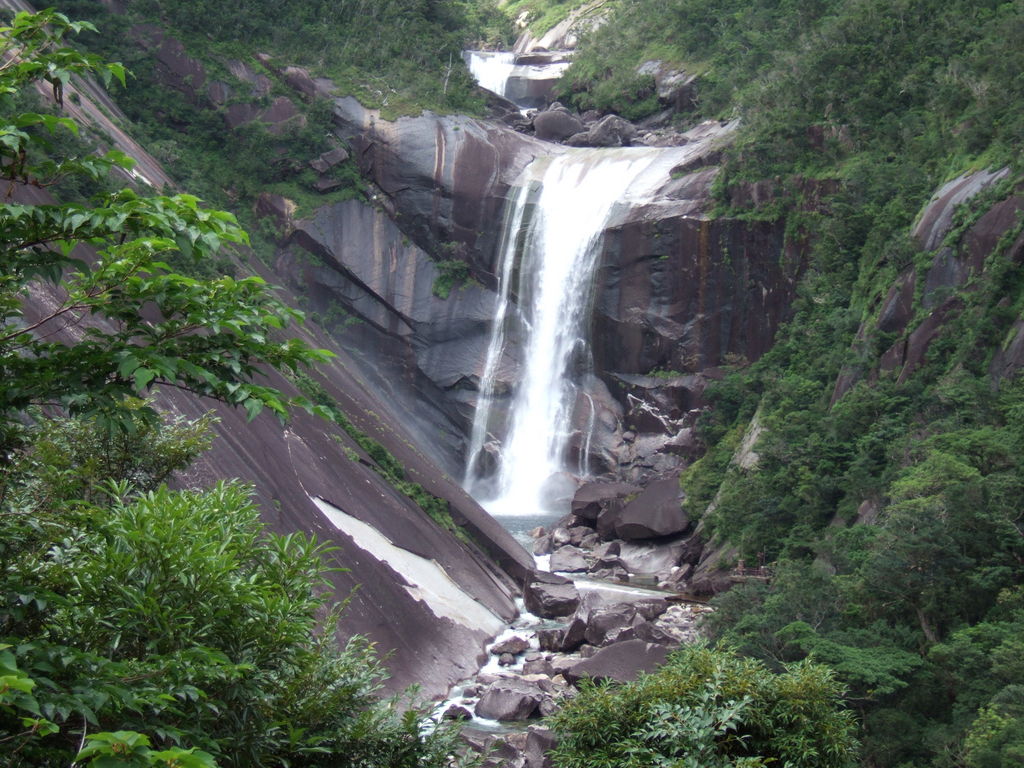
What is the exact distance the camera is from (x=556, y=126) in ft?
132

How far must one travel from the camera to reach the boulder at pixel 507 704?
14.2 meters

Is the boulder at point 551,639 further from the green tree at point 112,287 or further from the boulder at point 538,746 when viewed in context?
the green tree at point 112,287

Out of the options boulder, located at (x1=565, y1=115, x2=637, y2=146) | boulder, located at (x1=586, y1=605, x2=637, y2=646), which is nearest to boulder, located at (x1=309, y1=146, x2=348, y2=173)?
boulder, located at (x1=565, y1=115, x2=637, y2=146)

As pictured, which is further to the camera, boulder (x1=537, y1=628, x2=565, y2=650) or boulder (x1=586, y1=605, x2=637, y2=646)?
boulder (x1=537, y1=628, x2=565, y2=650)

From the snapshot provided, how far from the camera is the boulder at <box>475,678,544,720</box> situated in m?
14.2

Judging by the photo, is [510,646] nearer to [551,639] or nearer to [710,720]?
[551,639]

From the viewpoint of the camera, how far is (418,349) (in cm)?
3509

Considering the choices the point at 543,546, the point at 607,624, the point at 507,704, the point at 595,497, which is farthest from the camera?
the point at 595,497

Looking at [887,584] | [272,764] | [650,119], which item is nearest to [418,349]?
[650,119]

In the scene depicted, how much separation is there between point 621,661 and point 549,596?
5.08 metres

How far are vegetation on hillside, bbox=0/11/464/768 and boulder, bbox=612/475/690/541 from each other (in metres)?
20.1

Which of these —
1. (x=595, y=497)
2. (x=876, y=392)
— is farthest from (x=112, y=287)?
(x=595, y=497)

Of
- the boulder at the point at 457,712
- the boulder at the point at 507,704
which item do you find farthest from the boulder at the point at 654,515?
the boulder at the point at 457,712

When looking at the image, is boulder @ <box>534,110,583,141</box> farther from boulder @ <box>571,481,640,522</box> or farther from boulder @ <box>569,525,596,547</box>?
boulder @ <box>569,525,596,547</box>
